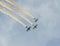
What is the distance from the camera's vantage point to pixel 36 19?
90750mm

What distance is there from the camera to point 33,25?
9419cm

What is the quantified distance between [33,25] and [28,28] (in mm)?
3460

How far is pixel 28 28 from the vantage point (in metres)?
93.7

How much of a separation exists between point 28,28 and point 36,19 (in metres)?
7.53

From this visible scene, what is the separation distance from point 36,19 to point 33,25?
514 cm
